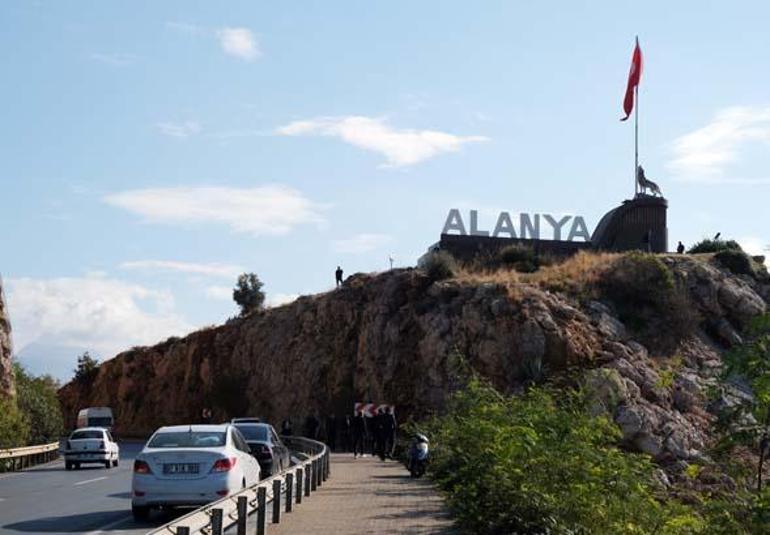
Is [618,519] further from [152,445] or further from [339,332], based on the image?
[339,332]

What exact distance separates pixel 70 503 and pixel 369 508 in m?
6.66

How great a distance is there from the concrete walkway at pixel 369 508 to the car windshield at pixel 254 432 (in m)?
1.93

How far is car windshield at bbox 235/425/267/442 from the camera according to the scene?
29.5m

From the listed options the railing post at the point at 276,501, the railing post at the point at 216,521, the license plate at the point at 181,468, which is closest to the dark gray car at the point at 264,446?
the license plate at the point at 181,468

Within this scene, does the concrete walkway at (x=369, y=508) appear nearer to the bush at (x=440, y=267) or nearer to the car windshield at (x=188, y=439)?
the car windshield at (x=188, y=439)

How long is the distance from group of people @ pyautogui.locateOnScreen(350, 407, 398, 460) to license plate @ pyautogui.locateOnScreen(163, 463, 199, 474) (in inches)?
903

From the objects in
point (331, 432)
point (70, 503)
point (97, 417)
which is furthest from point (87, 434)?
point (97, 417)

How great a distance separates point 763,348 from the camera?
11.3m

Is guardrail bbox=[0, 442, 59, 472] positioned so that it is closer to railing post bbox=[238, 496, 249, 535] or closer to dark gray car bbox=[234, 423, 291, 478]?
dark gray car bbox=[234, 423, 291, 478]

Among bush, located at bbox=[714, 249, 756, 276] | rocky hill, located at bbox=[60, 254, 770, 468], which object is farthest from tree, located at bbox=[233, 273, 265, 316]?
bush, located at bbox=[714, 249, 756, 276]

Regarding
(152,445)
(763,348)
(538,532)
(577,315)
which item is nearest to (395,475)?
(152,445)

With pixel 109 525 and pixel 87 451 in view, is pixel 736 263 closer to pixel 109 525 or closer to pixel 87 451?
pixel 87 451

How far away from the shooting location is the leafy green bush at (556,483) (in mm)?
14148

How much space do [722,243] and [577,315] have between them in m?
19.3
